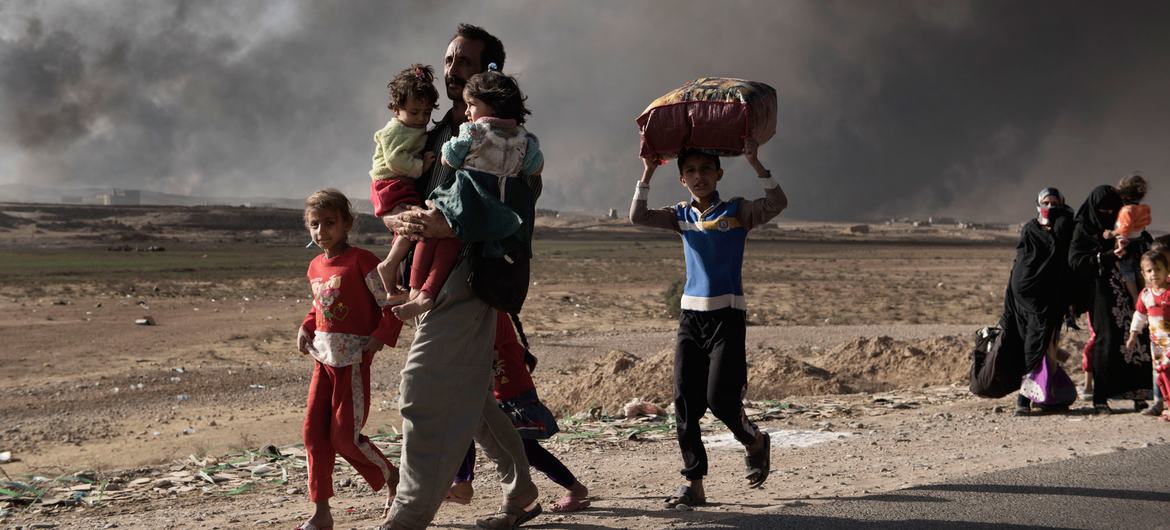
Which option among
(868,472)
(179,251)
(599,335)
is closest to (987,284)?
(599,335)

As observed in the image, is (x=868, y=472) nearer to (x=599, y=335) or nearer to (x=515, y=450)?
(x=515, y=450)

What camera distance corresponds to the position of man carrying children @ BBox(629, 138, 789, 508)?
195 inches

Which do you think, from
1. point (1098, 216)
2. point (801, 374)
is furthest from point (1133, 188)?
point (801, 374)

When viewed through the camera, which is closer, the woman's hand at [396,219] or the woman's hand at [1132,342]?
the woman's hand at [396,219]

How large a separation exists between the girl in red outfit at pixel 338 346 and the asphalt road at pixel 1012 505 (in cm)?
155

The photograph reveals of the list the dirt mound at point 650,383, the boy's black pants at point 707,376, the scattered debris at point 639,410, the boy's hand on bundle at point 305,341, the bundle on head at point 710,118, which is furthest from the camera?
the dirt mound at point 650,383

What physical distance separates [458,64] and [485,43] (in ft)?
0.56

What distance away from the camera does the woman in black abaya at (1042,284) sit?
8477mm

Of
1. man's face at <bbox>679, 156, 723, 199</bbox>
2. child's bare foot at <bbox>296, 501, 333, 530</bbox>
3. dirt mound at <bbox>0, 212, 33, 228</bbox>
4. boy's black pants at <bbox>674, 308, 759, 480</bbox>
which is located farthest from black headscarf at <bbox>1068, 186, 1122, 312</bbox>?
dirt mound at <bbox>0, 212, 33, 228</bbox>

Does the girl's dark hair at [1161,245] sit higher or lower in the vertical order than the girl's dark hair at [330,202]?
higher

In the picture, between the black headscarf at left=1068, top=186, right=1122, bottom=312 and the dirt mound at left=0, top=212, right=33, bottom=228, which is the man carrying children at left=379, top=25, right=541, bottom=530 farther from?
the dirt mound at left=0, top=212, right=33, bottom=228

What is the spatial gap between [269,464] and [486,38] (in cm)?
345

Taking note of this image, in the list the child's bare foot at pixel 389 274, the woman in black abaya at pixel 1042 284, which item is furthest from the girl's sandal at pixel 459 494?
the woman in black abaya at pixel 1042 284

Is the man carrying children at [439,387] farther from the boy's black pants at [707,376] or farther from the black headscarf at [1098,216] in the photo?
the black headscarf at [1098,216]
